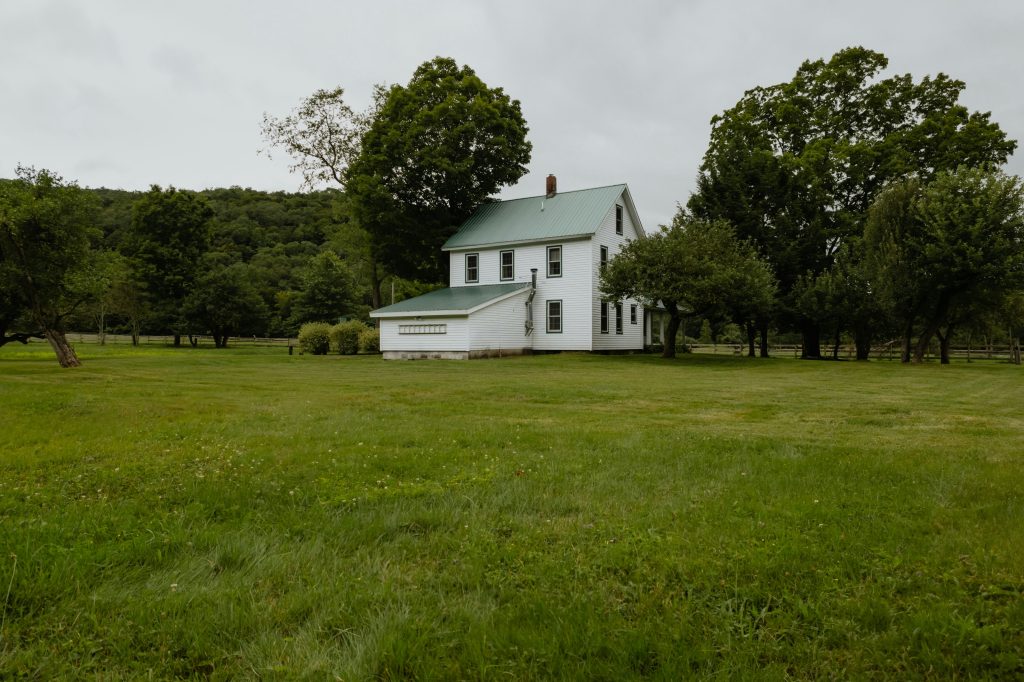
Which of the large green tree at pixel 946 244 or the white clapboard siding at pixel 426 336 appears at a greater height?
the large green tree at pixel 946 244

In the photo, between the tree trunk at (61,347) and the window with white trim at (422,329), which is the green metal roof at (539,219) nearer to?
the window with white trim at (422,329)

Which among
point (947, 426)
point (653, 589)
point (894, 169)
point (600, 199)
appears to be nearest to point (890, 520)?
point (653, 589)

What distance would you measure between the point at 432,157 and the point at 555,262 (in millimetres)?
10280

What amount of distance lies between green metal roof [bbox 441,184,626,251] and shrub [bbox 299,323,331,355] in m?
9.25

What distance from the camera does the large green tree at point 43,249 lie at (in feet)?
55.6

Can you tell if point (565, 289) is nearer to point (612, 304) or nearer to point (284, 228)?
point (612, 304)

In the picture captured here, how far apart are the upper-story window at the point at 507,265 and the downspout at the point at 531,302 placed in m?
1.41

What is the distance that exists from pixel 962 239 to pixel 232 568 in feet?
93.8

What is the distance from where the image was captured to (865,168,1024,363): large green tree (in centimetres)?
2294

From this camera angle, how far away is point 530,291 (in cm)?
3200

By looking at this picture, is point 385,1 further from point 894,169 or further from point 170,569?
point 894,169

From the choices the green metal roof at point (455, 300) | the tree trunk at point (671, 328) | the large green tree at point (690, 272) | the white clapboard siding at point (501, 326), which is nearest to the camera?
the large green tree at point (690, 272)

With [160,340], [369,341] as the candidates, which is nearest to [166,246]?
[160,340]

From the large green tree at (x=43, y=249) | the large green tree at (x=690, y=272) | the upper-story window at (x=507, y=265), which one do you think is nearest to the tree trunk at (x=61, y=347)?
the large green tree at (x=43, y=249)
